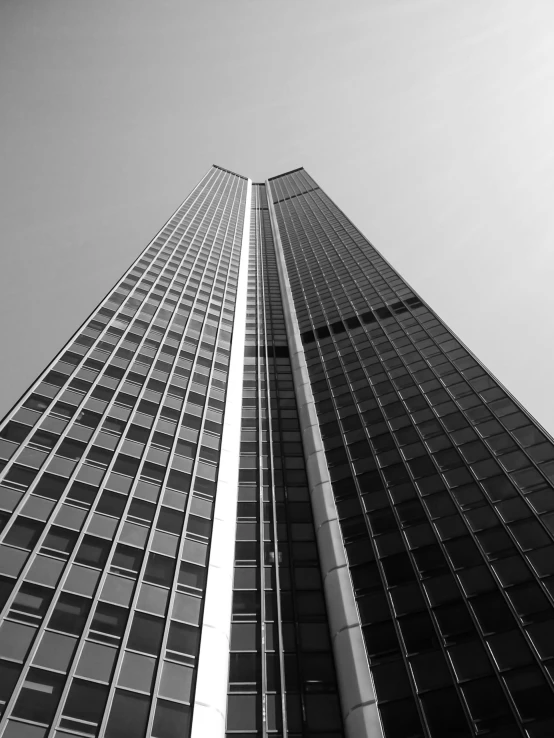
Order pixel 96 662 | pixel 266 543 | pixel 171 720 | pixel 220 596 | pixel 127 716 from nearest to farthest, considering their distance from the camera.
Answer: pixel 127 716 → pixel 171 720 → pixel 96 662 → pixel 220 596 → pixel 266 543

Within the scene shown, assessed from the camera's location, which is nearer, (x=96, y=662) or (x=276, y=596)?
(x=96, y=662)

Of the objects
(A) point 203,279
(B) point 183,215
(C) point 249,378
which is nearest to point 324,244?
(B) point 183,215

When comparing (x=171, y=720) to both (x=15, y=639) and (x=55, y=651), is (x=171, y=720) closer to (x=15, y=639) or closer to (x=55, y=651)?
(x=55, y=651)

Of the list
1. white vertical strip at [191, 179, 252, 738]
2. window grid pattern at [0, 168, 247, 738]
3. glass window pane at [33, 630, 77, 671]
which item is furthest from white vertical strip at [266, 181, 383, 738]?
glass window pane at [33, 630, 77, 671]

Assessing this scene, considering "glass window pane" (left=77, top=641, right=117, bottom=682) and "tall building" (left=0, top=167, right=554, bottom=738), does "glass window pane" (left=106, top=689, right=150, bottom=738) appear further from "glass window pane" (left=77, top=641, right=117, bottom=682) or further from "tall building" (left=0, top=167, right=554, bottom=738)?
"glass window pane" (left=77, top=641, right=117, bottom=682)

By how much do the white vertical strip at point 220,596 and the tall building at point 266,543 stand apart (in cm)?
16

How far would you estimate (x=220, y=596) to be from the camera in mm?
32281

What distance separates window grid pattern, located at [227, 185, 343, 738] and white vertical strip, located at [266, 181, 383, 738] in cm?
85

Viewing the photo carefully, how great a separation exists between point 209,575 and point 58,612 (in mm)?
8779

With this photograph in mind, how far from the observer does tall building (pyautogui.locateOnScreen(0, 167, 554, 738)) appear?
85.7 ft

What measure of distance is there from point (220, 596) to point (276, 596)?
428 centimetres

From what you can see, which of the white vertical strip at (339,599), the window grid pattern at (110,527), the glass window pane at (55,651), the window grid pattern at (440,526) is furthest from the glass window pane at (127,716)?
the window grid pattern at (440,526)

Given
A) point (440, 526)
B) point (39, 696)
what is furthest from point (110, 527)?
point (440, 526)

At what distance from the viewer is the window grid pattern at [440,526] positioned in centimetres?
2759
